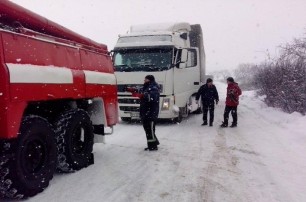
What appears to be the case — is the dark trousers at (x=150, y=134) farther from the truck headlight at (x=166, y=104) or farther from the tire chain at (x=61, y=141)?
the truck headlight at (x=166, y=104)

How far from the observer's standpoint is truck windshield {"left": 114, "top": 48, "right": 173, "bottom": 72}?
1177 centimetres

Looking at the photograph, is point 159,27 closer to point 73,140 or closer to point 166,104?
point 166,104

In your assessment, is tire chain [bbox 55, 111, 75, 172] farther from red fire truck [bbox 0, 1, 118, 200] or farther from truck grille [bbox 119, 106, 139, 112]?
truck grille [bbox 119, 106, 139, 112]

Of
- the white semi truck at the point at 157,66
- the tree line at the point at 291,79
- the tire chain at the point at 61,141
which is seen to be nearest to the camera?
the tire chain at the point at 61,141

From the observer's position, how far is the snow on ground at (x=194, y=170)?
5004mm

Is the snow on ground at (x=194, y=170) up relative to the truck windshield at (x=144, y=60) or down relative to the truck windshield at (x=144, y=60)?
down

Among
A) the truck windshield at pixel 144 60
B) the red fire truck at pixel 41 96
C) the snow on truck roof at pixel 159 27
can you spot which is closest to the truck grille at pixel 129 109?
the truck windshield at pixel 144 60

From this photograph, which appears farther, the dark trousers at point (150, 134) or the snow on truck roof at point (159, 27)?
the snow on truck roof at point (159, 27)

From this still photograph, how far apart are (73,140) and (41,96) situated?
168cm

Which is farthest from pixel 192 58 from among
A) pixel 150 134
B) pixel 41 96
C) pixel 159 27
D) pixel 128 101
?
pixel 41 96

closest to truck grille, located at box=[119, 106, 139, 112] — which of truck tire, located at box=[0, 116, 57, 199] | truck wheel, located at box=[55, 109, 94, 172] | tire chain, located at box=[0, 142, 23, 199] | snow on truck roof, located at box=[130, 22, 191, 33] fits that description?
snow on truck roof, located at box=[130, 22, 191, 33]

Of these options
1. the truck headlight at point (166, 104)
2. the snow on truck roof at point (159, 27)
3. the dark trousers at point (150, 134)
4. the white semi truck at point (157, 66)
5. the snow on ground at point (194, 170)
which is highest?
the snow on truck roof at point (159, 27)

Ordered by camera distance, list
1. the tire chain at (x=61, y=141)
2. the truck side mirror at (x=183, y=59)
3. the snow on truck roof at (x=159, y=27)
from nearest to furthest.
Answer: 1. the tire chain at (x=61, y=141)
2. the truck side mirror at (x=183, y=59)
3. the snow on truck roof at (x=159, y=27)

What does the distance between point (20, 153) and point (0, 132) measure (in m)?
0.50
